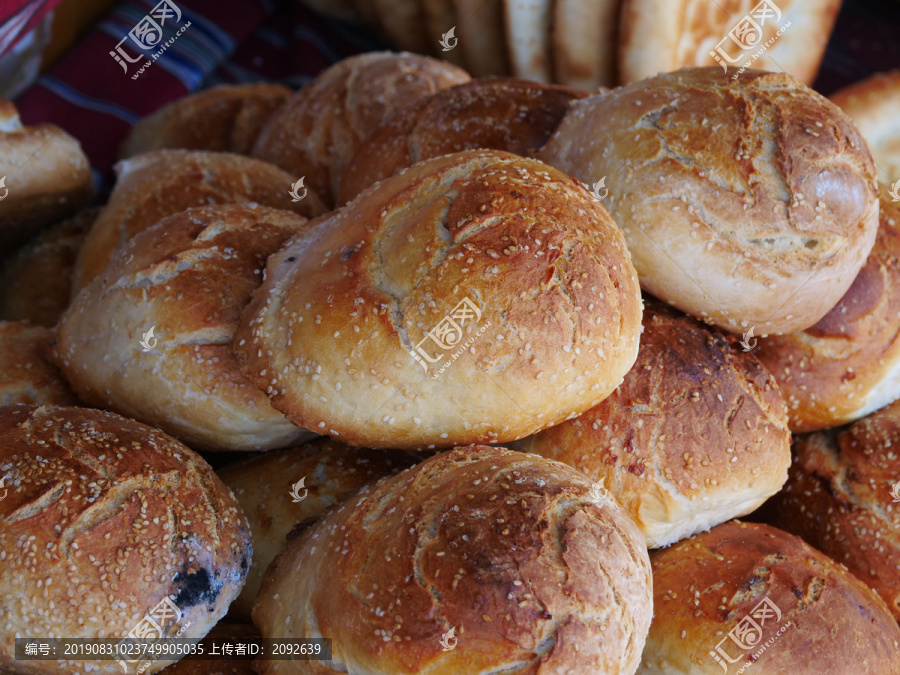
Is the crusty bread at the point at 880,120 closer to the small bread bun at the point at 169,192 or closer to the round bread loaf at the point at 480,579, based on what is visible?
the small bread bun at the point at 169,192

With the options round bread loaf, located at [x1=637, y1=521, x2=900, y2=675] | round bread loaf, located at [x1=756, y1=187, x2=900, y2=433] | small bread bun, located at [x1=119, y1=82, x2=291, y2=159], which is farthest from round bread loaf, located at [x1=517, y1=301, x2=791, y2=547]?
small bread bun, located at [x1=119, y1=82, x2=291, y2=159]

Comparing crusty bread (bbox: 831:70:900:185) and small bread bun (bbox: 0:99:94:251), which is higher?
small bread bun (bbox: 0:99:94:251)

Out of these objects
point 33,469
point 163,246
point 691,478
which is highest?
point 163,246

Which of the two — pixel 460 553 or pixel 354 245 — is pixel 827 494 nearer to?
pixel 460 553

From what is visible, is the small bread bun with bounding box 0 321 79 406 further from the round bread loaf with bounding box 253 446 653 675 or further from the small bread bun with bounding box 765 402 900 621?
the small bread bun with bounding box 765 402 900 621

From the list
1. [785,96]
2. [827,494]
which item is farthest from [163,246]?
[827,494]
